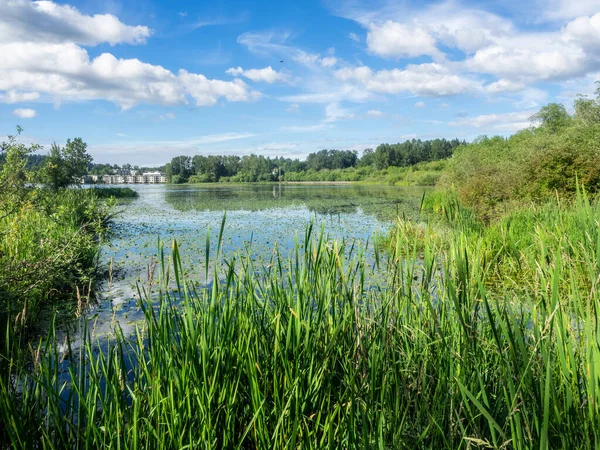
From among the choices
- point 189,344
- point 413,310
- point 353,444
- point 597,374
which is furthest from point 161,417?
point 597,374

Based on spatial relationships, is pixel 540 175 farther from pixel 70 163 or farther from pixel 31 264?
pixel 70 163

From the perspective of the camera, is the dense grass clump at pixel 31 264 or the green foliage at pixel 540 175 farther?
the green foliage at pixel 540 175

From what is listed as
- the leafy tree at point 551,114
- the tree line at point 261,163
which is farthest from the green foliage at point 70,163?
the tree line at point 261,163

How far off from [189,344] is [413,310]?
1455 mm

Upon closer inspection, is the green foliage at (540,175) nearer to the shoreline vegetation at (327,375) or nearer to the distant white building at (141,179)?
the shoreline vegetation at (327,375)

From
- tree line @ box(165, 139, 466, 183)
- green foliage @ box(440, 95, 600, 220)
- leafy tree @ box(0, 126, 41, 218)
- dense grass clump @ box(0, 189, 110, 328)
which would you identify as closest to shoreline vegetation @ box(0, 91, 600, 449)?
dense grass clump @ box(0, 189, 110, 328)

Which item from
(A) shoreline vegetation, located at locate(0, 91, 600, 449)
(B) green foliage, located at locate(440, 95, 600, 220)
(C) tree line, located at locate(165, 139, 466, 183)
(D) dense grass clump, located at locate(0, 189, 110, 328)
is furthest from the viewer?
(C) tree line, located at locate(165, 139, 466, 183)

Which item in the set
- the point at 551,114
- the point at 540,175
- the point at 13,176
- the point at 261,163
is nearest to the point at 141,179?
the point at 261,163

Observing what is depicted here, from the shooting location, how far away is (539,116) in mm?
44719

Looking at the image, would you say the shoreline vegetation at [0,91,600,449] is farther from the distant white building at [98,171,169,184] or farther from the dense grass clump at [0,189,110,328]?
the distant white building at [98,171,169,184]

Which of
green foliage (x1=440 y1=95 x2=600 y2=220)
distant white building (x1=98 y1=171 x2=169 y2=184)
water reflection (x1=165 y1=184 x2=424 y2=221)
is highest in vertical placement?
distant white building (x1=98 y1=171 x2=169 y2=184)

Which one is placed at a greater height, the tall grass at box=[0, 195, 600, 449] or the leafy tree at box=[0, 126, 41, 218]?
the leafy tree at box=[0, 126, 41, 218]

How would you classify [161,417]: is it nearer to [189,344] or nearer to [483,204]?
[189,344]

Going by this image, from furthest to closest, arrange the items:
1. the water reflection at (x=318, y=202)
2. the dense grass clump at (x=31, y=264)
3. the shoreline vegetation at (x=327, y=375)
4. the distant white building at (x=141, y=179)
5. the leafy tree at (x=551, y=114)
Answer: the distant white building at (x=141, y=179) → the leafy tree at (x=551, y=114) → the water reflection at (x=318, y=202) → the dense grass clump at (x=31, y=264) → the shoreline vegetation at (x=327, y=375)
